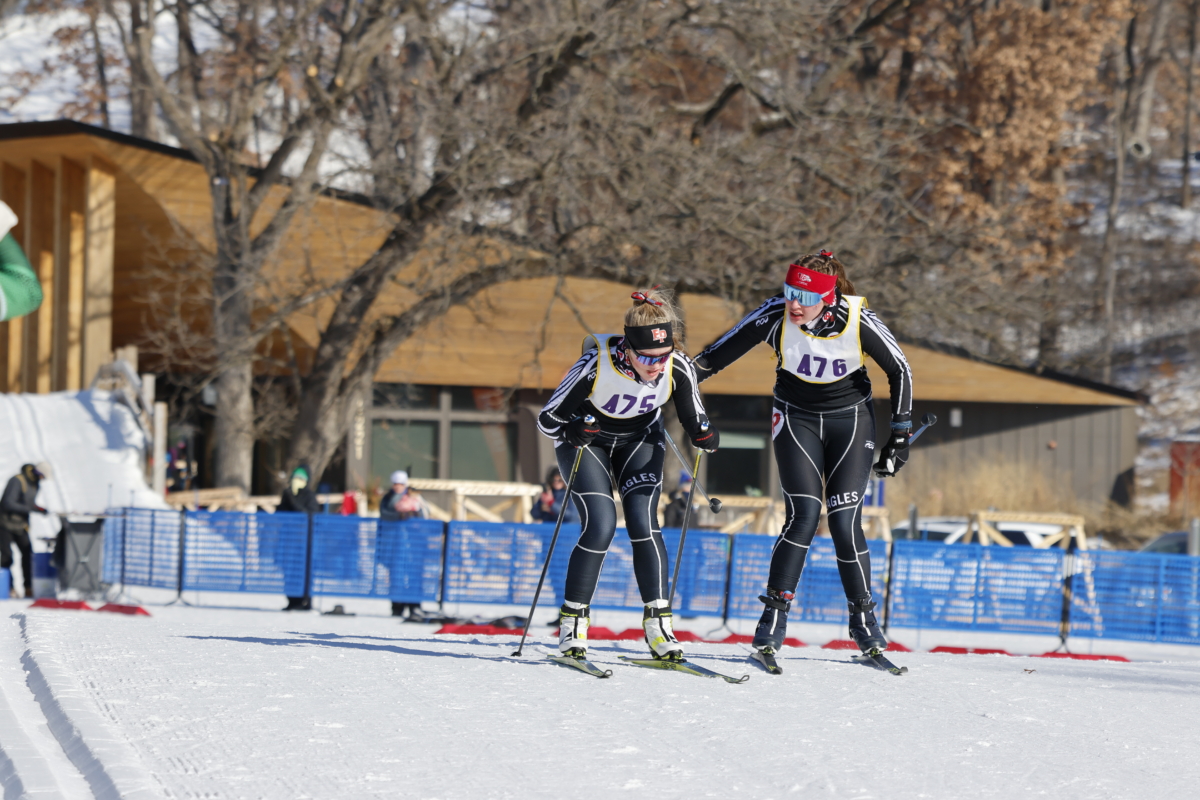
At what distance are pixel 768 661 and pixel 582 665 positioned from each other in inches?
38.8

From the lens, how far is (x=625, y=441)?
6566 millimetres

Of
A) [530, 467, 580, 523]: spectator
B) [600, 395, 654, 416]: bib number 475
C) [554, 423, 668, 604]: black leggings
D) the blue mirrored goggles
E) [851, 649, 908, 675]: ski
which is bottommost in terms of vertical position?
[851, 649, 908, 675]: ski

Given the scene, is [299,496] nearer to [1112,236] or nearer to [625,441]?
[625,441]

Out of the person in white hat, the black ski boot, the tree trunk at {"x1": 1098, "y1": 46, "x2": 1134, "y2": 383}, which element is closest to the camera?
the person in white hat

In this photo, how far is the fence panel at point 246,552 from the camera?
14.1m

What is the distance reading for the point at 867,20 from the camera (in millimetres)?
22250

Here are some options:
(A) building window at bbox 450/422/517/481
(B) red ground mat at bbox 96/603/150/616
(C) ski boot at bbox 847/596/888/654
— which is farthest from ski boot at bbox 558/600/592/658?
(A) building window at bbox 450/422/517/481

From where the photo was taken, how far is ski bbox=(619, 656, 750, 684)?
623 centimetres

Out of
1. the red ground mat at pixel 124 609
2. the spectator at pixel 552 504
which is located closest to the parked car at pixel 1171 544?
the spectator at pixel 552 504

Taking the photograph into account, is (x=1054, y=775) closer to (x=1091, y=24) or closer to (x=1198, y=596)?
(x=1198, y=596)

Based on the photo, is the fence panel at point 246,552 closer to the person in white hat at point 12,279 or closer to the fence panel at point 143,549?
the fence panel at point 143,549

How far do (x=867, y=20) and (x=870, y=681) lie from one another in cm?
1797

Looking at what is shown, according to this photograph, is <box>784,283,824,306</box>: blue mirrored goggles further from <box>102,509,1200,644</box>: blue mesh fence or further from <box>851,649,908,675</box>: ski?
<box>102,509,1200,644</box>: blue mesh fence

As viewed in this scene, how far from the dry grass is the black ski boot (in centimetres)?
1852
